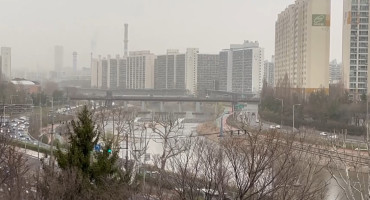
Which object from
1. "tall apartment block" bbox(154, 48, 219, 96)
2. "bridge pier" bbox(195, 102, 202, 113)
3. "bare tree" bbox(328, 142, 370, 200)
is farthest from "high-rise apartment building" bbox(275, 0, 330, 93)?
"tall apartment block" bbox(154, 48, 219, 96)

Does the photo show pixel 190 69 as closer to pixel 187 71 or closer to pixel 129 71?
pixel 187 71

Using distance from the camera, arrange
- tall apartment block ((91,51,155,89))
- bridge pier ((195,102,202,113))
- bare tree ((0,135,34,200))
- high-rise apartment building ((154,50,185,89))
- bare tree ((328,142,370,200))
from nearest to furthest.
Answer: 1. bare tree ((0,135,34,200))
2. bare tree ((328,142,370,200))
3. bridge pier ((195,102,202,113))
4. high-rise apartment building ((154,50,185,89))
5. tall apartment block ((91,51,155,89))

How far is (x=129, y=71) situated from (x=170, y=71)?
3.01m

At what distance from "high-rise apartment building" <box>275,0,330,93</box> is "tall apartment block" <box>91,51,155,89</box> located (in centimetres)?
1693

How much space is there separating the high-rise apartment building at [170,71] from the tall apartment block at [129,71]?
47 cm

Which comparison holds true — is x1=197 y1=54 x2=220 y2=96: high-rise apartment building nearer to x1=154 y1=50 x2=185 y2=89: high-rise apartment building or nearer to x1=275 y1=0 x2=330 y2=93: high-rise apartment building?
x1=154 y1=50 x2=185 y2=89: high-rise apartment building

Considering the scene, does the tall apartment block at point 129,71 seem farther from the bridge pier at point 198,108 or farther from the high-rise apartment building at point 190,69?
the bridge pier at point 198,108

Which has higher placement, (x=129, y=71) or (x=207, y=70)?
(x=207, y=70)

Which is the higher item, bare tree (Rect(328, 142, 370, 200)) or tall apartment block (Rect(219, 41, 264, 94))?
tall apartment block (Rect(219, 41, 264, 94))

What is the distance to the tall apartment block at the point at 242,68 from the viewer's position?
109 ft

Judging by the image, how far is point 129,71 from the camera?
117 feet

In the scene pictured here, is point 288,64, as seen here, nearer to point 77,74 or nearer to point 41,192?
point 77,74

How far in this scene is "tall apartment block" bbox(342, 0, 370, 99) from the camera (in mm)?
18266

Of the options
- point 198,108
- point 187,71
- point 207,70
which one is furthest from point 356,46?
point 207,70
